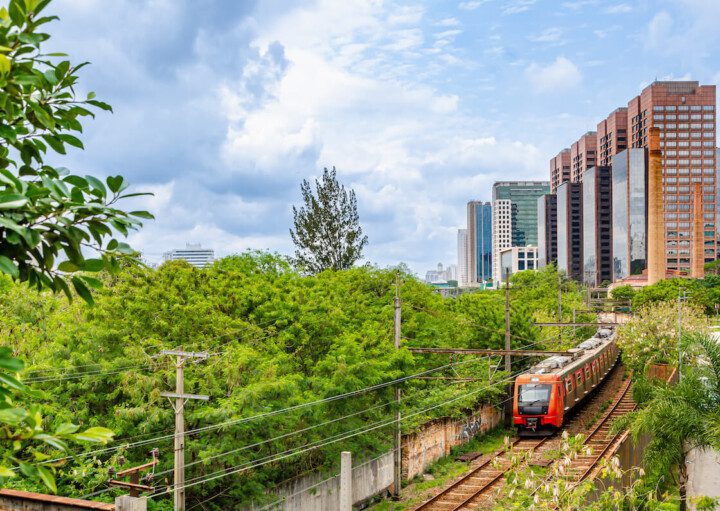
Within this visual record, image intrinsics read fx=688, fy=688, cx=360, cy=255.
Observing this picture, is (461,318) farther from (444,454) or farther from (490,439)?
(444,454)

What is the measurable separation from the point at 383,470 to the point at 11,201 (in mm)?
23367

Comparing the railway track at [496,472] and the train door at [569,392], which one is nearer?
the railway track at [496,472]

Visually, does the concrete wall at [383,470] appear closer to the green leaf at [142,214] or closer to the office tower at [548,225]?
the green leaf at [142,214]

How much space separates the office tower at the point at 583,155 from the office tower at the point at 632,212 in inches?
1276

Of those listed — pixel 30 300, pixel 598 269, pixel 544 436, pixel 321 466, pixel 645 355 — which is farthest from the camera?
pixel 598 269

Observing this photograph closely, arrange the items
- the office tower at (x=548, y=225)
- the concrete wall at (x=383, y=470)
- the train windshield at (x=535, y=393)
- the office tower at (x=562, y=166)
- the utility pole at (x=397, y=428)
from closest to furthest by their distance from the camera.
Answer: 1. the concrete wall at (x=383, y=470)
2. the utility pole at (x=397, y=428)
3. the train windshield at (x=535, y=393)
4. the office tower at (x=548, y=225)
5. the office tower at (x=562, y=166)

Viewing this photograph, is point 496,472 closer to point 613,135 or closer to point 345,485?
point 345,485

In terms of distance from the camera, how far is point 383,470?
24281mm

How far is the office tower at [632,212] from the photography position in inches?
5212

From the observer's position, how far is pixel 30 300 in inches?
1098

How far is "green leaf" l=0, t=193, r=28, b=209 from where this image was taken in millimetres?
2316

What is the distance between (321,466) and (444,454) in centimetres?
960

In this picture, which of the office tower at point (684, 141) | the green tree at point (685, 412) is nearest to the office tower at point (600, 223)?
the office tower at point (684, 141)

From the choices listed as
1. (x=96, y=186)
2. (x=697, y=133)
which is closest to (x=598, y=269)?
(x=697, y=133)
